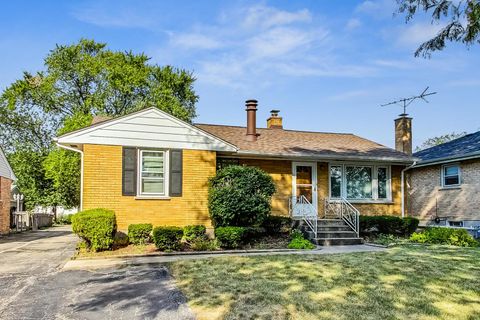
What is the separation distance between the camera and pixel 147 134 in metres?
12.2

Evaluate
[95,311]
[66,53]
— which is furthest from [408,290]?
[66,53]

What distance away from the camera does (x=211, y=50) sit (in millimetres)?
16828

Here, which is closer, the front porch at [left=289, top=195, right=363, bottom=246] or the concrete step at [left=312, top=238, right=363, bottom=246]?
the concrete step at [left=312, top=238, right=363, bottom=246]

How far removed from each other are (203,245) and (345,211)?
6385 millimetres

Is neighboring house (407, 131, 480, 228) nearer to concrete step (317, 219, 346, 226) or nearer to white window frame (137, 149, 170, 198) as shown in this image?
concrete step (317, 219, 346, 226)

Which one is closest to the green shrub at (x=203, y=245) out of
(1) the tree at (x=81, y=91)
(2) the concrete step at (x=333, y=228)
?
(2) the concrete step at (x=333, y=228)

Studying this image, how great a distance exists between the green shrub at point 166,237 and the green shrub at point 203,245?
67 centimetres

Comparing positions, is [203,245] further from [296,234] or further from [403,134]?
[403,134]

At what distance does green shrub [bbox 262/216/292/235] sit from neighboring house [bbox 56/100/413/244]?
0.83m

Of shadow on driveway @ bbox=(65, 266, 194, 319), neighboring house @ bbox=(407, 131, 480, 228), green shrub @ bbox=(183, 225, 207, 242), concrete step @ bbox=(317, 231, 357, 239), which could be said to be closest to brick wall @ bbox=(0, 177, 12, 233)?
green shrub @ bbox=(183, 225, 207, 242)

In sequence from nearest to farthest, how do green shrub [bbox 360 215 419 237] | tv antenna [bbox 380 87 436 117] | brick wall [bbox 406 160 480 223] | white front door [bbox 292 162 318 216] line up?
green shrub [bbox 360 215 419 237]
white front door [bbox 292 162 318 216]
brick wall [bbox 406 160 480 223]
tv antenna [bbox 380 87 436 117]

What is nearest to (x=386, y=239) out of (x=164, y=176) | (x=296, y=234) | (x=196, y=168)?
(x=296, y=234)

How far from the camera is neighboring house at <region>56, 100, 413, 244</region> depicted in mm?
11820

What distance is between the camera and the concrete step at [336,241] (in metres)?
12.5
